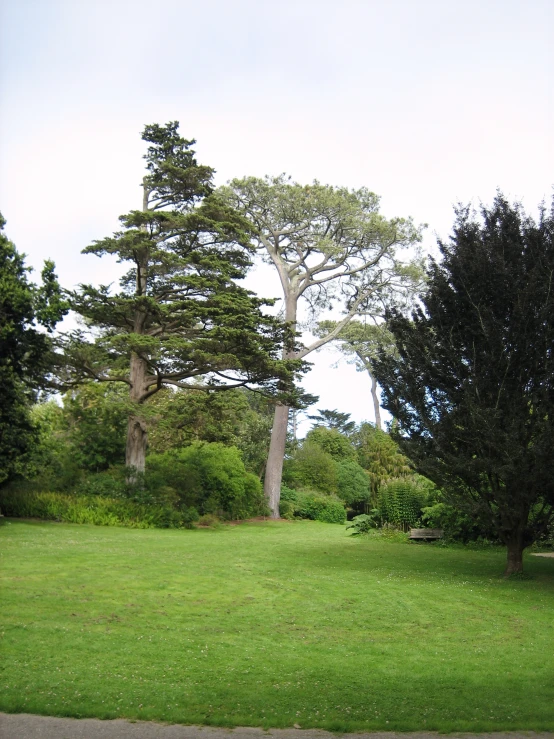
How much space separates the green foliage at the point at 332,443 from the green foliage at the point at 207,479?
37.6 feet

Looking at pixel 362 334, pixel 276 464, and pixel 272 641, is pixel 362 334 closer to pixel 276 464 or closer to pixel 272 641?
pixel 276 464

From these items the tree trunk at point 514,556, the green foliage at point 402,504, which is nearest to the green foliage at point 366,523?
the green foliage at point 402,504

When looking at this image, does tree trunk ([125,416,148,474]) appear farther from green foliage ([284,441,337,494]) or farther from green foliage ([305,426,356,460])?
green foliage ([305,426,356,460])

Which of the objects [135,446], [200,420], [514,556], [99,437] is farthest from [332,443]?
[514,556]

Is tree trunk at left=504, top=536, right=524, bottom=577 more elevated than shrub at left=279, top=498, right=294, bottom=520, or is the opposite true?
tree trunk at left=504, top=536, right=524, bottom=577

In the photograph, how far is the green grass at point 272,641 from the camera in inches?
214

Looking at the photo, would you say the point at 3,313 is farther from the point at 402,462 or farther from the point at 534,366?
the point at 402,462

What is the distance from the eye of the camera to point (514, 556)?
1234 centimetres

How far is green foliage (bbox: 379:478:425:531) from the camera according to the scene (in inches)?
821

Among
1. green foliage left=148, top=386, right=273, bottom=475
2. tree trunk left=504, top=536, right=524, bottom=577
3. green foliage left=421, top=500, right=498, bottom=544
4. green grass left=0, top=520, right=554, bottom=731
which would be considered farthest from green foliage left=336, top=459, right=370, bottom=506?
tree trunk left=504, top=536, right=524, bottom=577

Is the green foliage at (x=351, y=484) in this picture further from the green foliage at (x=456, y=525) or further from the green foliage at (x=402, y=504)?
the green foliage at (x=456, y=525)

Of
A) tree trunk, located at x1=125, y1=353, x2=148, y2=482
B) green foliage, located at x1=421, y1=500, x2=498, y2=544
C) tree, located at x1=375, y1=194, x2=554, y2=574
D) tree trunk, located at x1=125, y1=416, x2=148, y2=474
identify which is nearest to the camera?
tree, located at x1=375, y1=194, x2=554, y2=574

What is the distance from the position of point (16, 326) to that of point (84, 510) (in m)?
5.82

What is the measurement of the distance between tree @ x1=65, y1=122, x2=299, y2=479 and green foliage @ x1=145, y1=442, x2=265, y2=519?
1.57 meters
